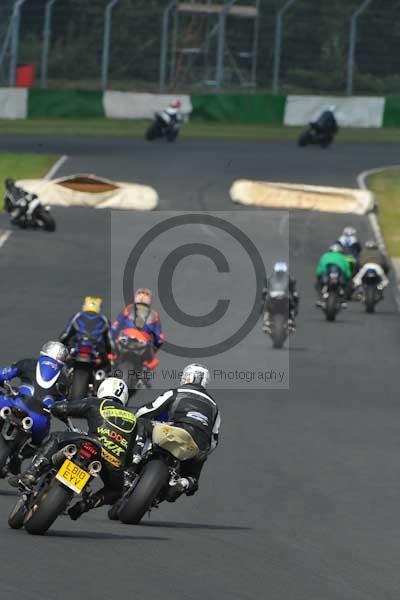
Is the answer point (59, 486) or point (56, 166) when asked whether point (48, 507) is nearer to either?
point (59, 486)

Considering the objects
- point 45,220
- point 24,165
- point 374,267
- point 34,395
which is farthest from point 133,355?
point 24,165

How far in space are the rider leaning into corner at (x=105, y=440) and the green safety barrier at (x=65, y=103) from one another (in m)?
45.0

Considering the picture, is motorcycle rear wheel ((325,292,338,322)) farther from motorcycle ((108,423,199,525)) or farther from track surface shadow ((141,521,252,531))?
motorcycle ((108,423,199,525))

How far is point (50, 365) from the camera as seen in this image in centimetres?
1377

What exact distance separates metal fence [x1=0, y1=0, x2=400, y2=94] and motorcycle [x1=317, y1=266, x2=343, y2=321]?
28.2 metres

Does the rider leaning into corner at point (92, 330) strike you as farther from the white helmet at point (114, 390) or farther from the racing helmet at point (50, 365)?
the white helmet at point (114, 390)

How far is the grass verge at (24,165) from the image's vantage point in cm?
4456

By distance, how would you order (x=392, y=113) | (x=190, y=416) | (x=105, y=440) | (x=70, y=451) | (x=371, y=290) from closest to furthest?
1. (x=70, y=451)
2. (x=105, y=440)
3. (x=190, y=416)
4. (x=371, y=290)
5. (x=392, y=113)

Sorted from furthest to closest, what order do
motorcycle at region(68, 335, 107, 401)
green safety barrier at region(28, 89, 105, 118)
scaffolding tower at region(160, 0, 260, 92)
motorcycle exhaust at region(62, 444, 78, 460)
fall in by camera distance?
scaffolding tower at region(160, 0, 260, 92), green safety barrier at region(28, 89, 105, 118), motorcycle at region(68, 335, 107, 401), motorcycle exhaust at region(62, 444, 78, 460)

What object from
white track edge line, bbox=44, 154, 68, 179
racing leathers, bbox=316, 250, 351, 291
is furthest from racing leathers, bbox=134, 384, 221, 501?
white track edge line, bbox=44, 154, 68, 179

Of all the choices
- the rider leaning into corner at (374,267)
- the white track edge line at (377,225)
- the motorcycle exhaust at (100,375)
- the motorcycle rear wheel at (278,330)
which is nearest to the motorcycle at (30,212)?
the white track edge line at (377,225)

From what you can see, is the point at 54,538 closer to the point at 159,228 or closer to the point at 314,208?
the point at 159,228

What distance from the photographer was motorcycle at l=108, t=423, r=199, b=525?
11562 millimetres

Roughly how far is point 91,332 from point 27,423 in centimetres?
617
